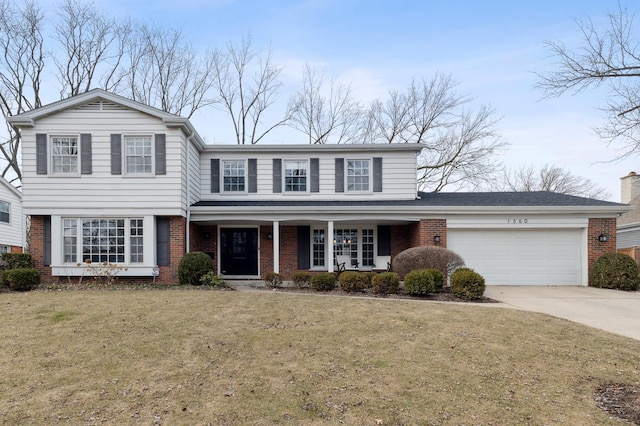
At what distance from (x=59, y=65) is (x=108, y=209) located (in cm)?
1504

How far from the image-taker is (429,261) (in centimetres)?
1032

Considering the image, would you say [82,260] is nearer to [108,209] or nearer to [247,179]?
[108,209]

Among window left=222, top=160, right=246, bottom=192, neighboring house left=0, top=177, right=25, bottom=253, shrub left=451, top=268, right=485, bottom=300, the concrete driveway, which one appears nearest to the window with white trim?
window left=222, top=160, right=246, bottom=192

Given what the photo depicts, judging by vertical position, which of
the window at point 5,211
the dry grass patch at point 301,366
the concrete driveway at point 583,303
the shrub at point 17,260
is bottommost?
the concrete driveway at point 583,303

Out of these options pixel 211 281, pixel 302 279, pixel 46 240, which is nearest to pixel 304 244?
pixel 302 279

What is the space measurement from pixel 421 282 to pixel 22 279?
10809 mm

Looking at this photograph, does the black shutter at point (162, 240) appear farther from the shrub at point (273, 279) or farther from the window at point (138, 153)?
the shrub at point (273, 279)

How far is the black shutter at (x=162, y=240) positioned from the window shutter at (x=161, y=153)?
158 cm

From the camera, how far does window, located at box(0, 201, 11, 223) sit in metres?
19.8

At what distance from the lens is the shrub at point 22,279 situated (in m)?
10.3

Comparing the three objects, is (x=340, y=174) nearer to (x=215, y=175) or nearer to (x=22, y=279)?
(x=215, y=175)

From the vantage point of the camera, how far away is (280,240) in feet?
46.6

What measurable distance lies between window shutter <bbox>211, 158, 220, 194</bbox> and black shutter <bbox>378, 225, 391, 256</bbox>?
6.45 m

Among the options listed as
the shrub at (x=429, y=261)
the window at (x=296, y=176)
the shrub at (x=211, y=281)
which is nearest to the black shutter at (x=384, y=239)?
the window at (x=296, y=176)
